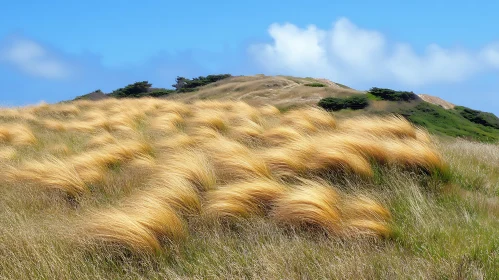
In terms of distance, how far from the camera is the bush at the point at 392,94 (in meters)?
15.8

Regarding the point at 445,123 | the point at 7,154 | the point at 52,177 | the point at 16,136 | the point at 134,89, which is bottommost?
the point at 52,177

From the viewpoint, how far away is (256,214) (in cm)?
430

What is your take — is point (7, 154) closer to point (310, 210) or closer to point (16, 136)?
point (16, 136)

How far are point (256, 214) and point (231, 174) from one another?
0.94m

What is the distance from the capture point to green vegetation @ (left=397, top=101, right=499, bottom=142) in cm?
1398

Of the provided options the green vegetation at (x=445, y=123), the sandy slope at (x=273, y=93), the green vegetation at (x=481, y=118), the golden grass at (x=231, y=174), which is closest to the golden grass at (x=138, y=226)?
the golden grass at (x=231, y=174)

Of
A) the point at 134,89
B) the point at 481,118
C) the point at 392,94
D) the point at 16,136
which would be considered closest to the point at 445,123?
the point at 392,94

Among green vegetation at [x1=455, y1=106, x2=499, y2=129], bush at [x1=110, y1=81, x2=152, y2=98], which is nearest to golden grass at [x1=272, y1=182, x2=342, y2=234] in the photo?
green vegetation at [x1=455, y1=106, x2=499, y2=129]

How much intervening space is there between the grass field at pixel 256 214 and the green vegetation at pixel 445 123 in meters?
7.49

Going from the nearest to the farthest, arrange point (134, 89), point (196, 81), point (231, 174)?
point (231, 174) < point (134, 89) < point (196, 81)

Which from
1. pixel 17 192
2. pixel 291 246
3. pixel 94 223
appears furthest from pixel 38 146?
pixel 291 246

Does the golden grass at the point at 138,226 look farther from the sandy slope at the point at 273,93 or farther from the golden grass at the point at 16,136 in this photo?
the sandy slope at the point at 273,93

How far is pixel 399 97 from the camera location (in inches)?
620

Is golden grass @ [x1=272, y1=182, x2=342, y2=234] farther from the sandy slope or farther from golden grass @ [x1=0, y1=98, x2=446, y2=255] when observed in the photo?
the sandy slope
